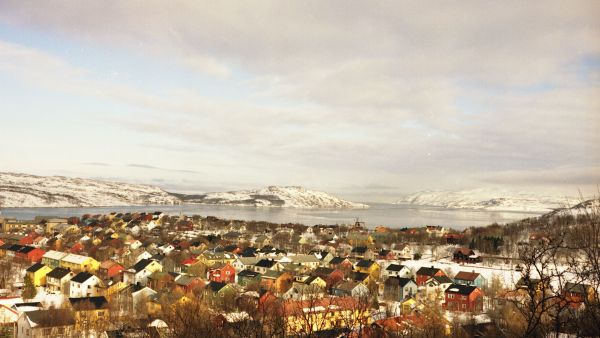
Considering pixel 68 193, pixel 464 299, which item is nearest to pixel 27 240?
pixel 464 299

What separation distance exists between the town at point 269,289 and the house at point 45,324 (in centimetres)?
2

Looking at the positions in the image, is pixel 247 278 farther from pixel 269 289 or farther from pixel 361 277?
pixel 361 277

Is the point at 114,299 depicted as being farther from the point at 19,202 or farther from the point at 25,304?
the point at 19,202

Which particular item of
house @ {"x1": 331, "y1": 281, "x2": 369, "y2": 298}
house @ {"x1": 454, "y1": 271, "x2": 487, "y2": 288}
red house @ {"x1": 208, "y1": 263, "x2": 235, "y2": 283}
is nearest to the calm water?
house @ {"x1": 454, "y1": 271, "x2": 487, "y2": 288}

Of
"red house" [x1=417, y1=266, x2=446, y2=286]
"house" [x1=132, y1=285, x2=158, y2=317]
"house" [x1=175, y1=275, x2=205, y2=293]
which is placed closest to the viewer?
"house" [x1=132, y1=285, x2=158, y2=317]

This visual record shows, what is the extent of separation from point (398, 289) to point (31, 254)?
60.3 feet

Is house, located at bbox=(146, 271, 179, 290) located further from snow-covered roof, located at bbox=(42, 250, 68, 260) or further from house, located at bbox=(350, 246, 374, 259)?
house, located at bbox=(350, 246, 374, 259)

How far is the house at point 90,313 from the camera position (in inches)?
436

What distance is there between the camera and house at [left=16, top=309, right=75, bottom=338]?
411 inches

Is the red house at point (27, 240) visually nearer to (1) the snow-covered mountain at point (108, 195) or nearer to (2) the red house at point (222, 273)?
(2) the red house at point (222, 273)

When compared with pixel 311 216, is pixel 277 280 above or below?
below

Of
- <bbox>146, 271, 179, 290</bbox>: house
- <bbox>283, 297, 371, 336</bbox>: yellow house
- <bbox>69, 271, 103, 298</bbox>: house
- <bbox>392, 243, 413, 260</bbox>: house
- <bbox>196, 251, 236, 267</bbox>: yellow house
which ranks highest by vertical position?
<bbox>283, 297, 371, 336</bbox>: yellow house

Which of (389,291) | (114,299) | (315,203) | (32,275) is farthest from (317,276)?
(315,203)

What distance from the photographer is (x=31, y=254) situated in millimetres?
23125
